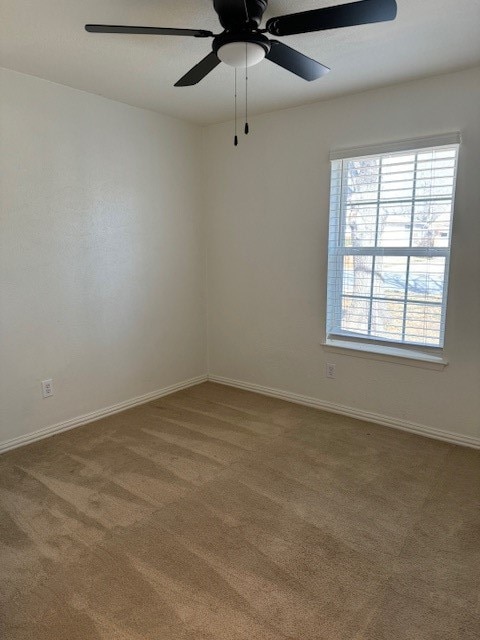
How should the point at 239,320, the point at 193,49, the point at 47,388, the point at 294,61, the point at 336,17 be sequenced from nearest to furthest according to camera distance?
1. the point at 336,17
2. the point at 294,61
3. the point at 193,49
4. the point at 47,388
5. the point at 239,320

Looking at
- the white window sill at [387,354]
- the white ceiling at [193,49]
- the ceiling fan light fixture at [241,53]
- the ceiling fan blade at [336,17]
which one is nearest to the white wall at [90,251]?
the white ceiling at [193,49]

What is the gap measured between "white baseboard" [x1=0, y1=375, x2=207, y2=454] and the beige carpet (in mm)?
82

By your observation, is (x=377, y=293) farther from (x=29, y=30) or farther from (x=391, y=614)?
(x=29, y=30)

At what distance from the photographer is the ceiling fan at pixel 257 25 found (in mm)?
1579

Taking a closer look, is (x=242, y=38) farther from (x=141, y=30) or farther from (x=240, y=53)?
(x=141, y=30)

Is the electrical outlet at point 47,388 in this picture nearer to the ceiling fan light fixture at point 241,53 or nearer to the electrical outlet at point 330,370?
the electrical outlet at point 330,370

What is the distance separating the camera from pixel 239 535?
2020 millimetres

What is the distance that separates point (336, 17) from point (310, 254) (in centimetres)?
199

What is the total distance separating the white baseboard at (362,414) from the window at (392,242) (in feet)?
1.86

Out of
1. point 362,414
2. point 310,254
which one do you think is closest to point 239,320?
point 310,254

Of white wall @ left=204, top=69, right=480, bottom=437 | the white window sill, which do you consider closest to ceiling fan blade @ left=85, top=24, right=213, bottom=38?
white wall @ left=204, top=69, right=480, bottom=437

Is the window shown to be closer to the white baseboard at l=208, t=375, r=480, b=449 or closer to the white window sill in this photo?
the white window sill

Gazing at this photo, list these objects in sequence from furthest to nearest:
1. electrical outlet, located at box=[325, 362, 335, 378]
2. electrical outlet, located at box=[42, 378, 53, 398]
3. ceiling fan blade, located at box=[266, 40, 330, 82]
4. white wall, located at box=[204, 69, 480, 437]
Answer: electrical outlet, located at box=[325, 362, 335, 378], electrical outlet, located at box=[42, 378, 53, 398], white wall, located at box=[204, 69, 480, 437], ceiling fan blade, located at box=[266, 40, 330, 82]

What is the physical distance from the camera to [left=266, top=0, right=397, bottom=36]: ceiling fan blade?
5.06 ft
